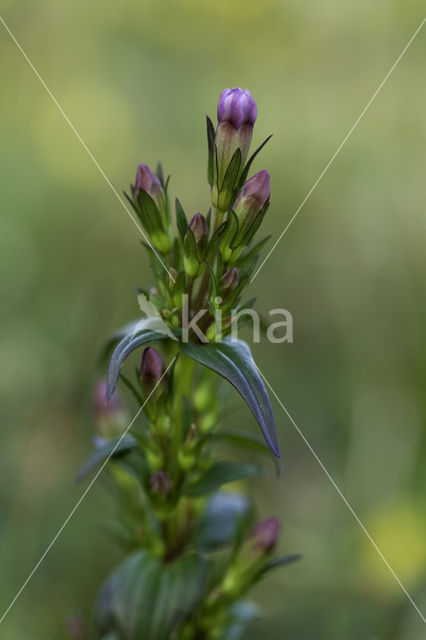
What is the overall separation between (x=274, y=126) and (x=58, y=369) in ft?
5.30

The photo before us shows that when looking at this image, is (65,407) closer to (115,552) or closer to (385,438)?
(115,552)

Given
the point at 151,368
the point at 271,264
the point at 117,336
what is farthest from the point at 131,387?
the point at 271,264

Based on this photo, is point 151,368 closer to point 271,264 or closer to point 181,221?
point 181,221

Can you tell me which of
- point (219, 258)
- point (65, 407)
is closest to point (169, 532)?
point (219, 258)

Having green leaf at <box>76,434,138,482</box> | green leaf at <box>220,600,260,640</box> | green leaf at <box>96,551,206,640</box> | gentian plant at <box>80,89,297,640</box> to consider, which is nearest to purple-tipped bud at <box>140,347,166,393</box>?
gentian plant at <box>80,89,297,640</box>

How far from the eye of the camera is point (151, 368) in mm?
962

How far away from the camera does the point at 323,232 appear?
266 cm

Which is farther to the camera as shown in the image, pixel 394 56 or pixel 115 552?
A: pixel 394 56

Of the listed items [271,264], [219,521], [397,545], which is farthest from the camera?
[271,264]

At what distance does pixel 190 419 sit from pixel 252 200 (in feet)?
1.31

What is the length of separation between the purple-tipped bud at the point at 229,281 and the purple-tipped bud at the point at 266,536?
516 millimetres

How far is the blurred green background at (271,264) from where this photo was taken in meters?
1.82

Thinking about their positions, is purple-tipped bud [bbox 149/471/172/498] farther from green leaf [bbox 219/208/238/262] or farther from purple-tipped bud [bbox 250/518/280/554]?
green leaf [bbox 219/208/238/262]

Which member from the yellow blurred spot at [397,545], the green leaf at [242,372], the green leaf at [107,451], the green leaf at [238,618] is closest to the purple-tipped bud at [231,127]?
the green leaf at [242,372]
